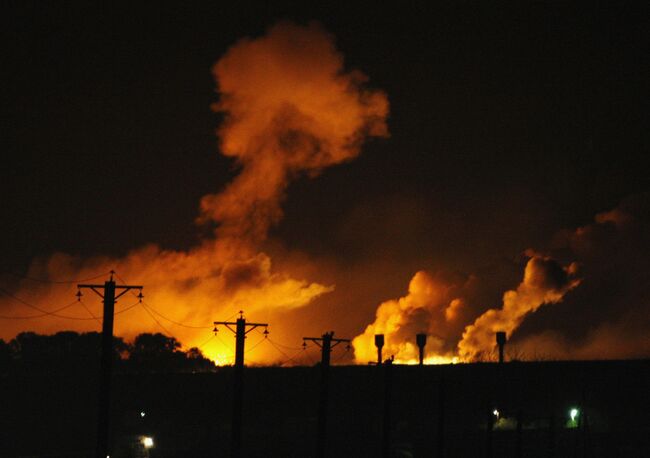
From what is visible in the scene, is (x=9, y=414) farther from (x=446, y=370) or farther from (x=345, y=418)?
(x=446, y=370)

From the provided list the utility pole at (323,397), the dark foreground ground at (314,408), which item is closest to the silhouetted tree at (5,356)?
the dark foreground ground at (314,408)

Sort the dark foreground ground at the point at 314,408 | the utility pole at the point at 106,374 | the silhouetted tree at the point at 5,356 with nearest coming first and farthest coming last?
the utility pole at the point at 106,374
the dark foreground ground at the point at 314,408
the silhouetted tree at the point at 5,356

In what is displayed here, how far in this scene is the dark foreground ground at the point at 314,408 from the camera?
8144 cm

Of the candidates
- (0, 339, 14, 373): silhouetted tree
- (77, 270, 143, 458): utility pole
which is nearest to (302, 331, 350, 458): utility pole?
(77, 270, 143, 458): utility pole

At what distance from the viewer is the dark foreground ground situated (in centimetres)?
8144

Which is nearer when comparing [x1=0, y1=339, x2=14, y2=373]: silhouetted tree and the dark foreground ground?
the dark foreground ground

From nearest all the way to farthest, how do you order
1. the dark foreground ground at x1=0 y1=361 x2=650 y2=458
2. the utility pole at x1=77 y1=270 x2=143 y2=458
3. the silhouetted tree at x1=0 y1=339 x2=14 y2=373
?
the utility pole at x1=77 y1=270 x2=143 y2=458
the dark foreground ground at x1=0 y1=361 x2=650 y2=458
the silhouetted tree at x1=0 y1=339 x2=14 y2=373

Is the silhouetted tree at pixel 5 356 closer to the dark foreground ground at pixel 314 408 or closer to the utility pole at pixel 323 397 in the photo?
the dark foreground ground at pixel 314 408

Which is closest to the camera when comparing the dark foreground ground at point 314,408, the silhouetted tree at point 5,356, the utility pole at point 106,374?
the utility pole at point 106,374

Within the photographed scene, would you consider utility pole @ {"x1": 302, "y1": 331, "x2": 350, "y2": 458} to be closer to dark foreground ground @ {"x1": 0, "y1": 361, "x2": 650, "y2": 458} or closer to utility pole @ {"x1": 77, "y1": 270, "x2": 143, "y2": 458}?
utility pole @ {"x1": 77, "y1": 270, "x2": 143, "y2": 458}

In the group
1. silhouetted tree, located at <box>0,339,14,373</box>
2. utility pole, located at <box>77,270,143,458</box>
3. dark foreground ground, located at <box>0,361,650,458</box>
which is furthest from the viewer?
silhouetted tree, located at <box>0,339,14,373</box>

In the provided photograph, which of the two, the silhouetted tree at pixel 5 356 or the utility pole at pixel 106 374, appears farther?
the silhouetted tree at pixel 5 356

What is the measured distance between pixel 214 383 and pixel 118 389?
29.0ft

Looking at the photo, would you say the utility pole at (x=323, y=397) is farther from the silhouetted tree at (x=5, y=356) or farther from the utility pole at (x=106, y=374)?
the silhouetted tree at (x=5, y=356)
